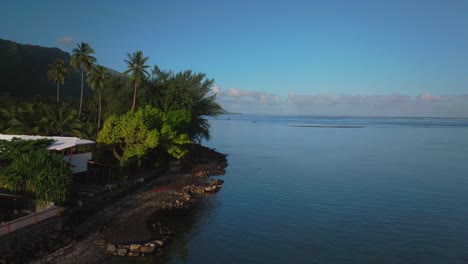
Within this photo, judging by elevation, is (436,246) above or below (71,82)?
below

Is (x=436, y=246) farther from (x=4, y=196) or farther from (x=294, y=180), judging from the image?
(x=4, y=196)

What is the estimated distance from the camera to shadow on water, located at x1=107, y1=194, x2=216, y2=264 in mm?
20234

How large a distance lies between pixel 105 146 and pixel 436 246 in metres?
33.7

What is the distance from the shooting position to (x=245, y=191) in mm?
39781

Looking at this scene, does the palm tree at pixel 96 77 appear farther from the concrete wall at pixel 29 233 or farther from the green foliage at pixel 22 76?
the green foliage at pixel 22 76

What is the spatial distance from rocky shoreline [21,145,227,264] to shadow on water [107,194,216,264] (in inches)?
15.4

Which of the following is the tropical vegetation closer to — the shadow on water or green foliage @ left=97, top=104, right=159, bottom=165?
green foliage @ left=97, top=104, right=159, bottom=165

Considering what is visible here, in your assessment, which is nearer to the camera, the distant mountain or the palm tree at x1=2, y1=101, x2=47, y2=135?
the palm tree at x1=2, y1=101, x2=47, y2=135

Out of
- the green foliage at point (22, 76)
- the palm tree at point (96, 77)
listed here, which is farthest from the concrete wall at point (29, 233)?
the green foliage at point (22, 76)

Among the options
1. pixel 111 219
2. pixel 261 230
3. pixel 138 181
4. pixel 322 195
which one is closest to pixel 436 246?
pixel 261 230

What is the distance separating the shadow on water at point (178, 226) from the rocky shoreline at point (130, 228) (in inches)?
15.4

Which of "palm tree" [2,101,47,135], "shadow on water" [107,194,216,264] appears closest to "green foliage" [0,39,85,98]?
"palm tree" [2,101,47,135]

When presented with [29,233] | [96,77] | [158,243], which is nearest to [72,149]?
[29,233]

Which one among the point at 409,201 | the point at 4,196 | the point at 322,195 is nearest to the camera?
the point at 4,196
